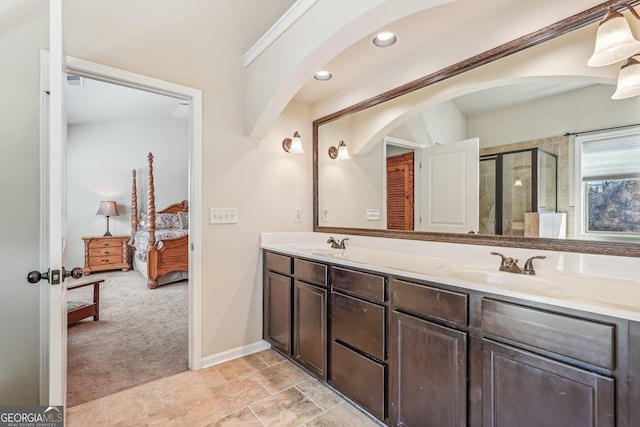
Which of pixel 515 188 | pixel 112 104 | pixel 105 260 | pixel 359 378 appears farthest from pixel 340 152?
pixel 105 260

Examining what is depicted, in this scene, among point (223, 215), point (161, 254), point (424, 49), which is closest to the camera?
point (424, 49)

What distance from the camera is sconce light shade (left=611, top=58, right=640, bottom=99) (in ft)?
4.07

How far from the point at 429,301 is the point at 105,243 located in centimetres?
642

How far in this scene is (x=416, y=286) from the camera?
4.66ft

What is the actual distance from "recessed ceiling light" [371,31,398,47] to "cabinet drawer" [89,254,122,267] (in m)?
6.16

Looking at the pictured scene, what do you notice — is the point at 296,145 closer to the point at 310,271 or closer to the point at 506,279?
the point at 310,271

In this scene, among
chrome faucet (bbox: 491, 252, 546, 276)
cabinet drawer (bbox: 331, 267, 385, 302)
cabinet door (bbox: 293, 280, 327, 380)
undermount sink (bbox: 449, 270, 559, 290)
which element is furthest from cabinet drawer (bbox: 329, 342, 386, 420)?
chrome faucet (bbox: 491, 252, 546, 276)

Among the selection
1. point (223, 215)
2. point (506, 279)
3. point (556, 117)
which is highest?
point (556, 117)

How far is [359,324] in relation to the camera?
171 centimetres

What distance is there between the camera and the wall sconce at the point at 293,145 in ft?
9.01

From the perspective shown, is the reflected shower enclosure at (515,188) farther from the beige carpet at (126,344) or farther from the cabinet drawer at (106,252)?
the cabinet drawer at (106,252)

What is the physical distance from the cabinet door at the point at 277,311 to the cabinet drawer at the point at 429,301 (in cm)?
101

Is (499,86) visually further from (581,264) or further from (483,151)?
(581,264)

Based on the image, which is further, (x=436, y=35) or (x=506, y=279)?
(x=436, y=35)
